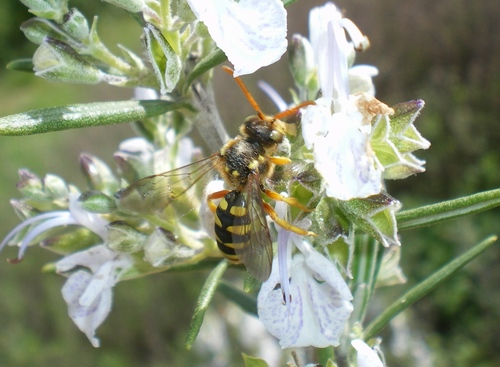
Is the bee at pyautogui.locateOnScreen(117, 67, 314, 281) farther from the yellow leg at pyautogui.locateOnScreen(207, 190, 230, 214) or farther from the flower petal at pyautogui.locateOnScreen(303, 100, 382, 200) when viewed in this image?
the flower petal at pyautogui.locateOnScreen(303, 100, 382, 200)

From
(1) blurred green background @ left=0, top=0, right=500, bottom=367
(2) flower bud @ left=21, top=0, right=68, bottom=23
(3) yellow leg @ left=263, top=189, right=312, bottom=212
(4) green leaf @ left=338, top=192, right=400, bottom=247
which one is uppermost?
(2) flower bud @ left=21, top=0, right=68, bottom=23

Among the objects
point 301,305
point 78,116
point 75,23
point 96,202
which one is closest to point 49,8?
point 75,23

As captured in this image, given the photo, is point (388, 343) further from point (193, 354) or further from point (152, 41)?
point (152, 41)

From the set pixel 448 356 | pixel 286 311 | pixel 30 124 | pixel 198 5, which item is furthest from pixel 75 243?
pixel 448 356

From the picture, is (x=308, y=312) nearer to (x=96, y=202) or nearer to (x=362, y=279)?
(x=362, y=279)

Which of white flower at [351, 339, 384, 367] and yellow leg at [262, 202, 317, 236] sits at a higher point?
yellow leg at [262, 202, 317, 236]

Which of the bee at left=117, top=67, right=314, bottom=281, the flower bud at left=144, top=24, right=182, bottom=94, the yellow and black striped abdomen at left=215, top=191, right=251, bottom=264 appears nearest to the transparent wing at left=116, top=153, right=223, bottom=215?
the bee at left=117, top=67, right=314, bottom=281
